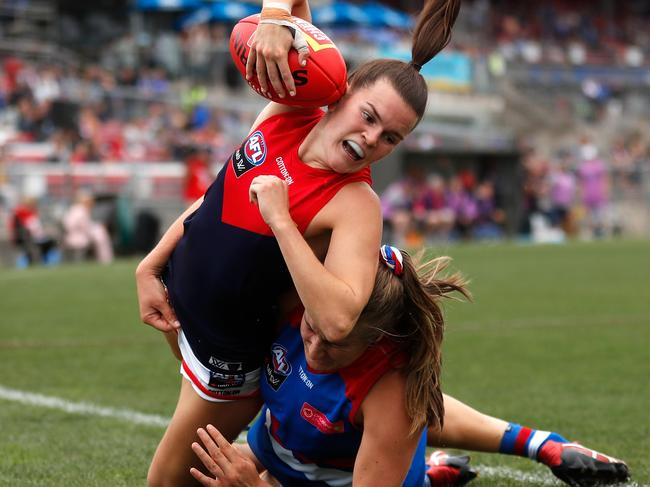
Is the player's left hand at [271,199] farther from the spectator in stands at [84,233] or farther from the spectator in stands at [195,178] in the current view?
the spectator in stands at [195,178]

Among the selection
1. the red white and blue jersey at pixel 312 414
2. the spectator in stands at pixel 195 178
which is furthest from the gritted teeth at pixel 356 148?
the spectator in stands at pixel 195 178

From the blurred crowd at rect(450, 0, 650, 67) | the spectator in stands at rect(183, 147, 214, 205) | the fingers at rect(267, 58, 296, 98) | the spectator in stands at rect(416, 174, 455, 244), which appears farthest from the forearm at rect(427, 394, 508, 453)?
→ the blurred crowd at rect(450, 0, 650, 67)

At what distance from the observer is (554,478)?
173 inches

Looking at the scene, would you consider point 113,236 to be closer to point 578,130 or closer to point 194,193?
point 194,193

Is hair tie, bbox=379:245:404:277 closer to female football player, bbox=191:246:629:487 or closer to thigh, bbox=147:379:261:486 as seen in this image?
female football player, bbox=191:246:629:487

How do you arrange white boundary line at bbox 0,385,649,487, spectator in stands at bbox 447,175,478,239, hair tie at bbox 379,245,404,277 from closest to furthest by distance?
1. hair tie at bbox 379,245,404,277
2. white boundary line at bbox 0,385,649,487
3. spectator in stands at bbox 447,175,478,239

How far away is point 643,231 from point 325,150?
2328cm

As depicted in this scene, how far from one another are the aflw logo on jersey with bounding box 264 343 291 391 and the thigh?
21 cm

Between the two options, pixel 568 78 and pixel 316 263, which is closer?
pixel 316 263

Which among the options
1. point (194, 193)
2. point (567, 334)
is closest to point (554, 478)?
point (567, 334)

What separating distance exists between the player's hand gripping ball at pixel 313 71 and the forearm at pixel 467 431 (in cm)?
136

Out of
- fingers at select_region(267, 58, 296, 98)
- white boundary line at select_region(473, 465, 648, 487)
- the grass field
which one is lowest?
the grass field

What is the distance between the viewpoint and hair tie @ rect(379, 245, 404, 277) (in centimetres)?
363

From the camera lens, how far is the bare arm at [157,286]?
3994 millimetres
